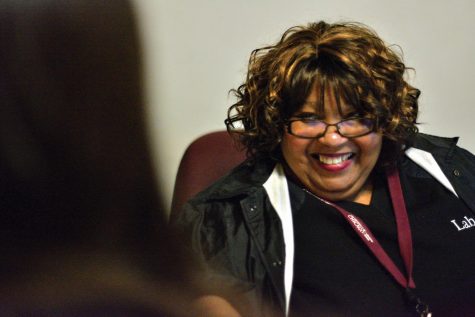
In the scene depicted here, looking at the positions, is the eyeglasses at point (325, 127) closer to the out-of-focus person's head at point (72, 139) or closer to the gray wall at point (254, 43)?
the gray wall at point (254, 43)

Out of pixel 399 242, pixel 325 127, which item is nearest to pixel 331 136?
pixel 325 127

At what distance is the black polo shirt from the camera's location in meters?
1.10

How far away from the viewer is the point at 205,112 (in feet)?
5.49

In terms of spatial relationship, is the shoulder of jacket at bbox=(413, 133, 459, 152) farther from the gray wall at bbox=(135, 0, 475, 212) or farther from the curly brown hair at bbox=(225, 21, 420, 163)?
the gray wall at bbox=(135, 0, 475, 212)

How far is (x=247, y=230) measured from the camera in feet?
3.82

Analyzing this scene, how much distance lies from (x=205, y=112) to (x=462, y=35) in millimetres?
849

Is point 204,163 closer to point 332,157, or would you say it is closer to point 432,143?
point 332,157

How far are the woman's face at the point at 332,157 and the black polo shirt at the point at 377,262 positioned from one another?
0.04 metres

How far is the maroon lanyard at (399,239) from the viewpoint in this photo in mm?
1112

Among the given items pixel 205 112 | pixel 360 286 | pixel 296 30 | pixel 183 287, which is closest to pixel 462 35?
pixel 296 30

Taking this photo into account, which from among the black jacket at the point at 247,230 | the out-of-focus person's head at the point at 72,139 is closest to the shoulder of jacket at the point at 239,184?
the black jacket at the point at 247,230

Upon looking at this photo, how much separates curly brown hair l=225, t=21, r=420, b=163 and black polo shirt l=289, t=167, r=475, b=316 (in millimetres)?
150

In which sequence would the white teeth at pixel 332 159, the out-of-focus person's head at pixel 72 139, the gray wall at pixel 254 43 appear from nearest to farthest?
1. the out-of-focus person's head at pixel 72 139
2. the white teeth at pixel 332 159
3. the gray wall at pixel 254 43

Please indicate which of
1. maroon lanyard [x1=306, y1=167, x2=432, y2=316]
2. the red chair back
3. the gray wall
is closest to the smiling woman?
maroon lanyard [x1=306, y1=167, x2=432, y2=316]
